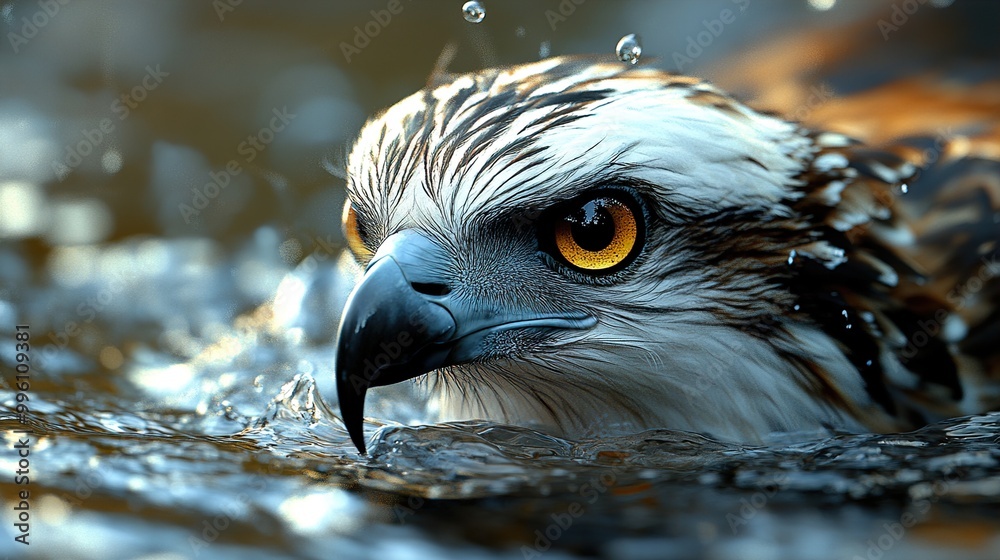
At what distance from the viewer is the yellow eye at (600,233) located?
2885mm

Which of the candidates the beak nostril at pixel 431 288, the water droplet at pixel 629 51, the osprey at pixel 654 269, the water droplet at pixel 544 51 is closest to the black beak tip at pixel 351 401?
the osprey at pixel 654 269

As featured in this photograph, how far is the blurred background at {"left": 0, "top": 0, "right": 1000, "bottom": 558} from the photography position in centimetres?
253

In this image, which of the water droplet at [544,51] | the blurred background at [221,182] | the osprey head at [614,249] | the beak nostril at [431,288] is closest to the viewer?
the blurred background at [221,182]

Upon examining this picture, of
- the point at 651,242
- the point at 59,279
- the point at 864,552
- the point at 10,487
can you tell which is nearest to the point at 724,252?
the point at 651,242

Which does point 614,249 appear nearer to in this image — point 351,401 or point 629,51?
point 351,401

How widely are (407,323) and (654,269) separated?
81cm

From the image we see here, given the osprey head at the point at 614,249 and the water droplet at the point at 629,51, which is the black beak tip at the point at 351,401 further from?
the water droplet at the point at 629,51

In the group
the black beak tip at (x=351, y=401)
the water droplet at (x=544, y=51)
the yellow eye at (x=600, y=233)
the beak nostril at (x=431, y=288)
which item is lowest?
the black beak tip at (x=351, y=401)

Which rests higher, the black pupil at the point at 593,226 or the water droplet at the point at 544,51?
the water droplet at the point at 544,51

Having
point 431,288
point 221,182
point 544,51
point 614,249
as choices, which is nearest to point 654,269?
point 614,249

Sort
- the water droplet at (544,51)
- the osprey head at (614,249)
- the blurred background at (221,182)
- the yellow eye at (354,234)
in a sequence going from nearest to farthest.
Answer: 1. the blurred background at (221,182)
2. the osprey head at (614,249)
3. the yellow eye at (354,234)
4. the water droplet at (544,51)

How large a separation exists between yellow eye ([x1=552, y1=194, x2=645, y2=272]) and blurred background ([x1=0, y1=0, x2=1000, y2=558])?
2.49ft

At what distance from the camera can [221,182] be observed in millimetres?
6809

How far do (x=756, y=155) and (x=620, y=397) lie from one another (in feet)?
2.89
